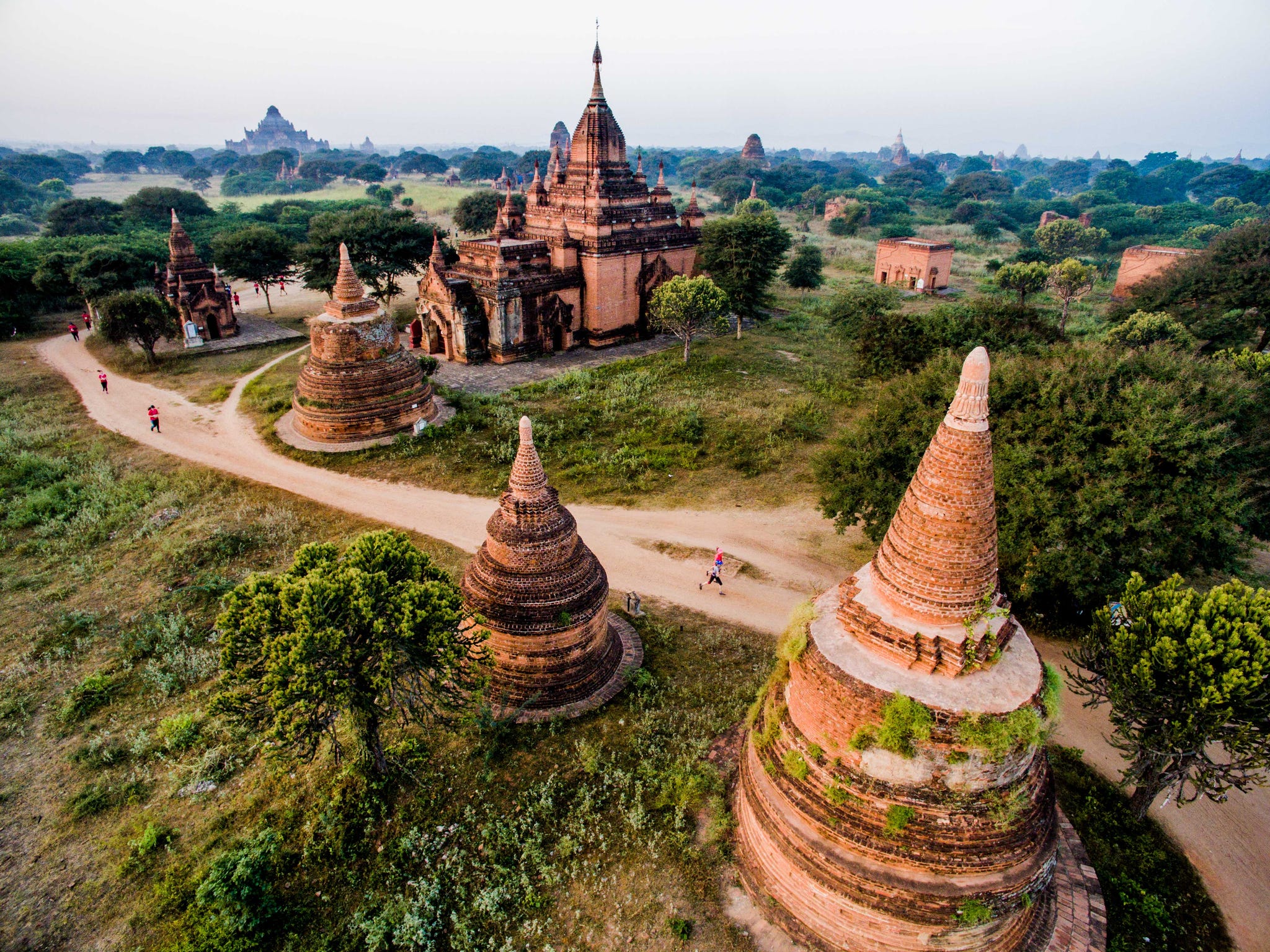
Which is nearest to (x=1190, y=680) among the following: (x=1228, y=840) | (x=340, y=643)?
(x=1228, y=840)

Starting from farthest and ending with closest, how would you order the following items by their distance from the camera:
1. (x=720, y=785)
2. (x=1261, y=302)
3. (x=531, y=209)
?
(x=531, y=209) → (x=1261, y=302) → (x=720, y=785)

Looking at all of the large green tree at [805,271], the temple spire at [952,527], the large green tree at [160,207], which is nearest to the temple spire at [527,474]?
the temple spire at [952,527]

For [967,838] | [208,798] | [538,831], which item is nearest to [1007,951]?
[967,838]

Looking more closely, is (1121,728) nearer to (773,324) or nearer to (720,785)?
(720,785)

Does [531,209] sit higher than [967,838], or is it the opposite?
[531,209]

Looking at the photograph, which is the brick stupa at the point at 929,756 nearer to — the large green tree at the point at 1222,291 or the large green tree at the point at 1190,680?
the large green tree at the point at 1190,680

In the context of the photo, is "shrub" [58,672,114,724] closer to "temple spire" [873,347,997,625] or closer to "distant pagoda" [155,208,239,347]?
"temple spire" [873,347,997,625]

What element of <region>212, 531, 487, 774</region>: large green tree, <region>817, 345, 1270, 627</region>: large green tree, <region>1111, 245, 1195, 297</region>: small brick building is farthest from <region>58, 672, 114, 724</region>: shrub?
<region>1111, 245, 1195, 297</region>: small brick building
